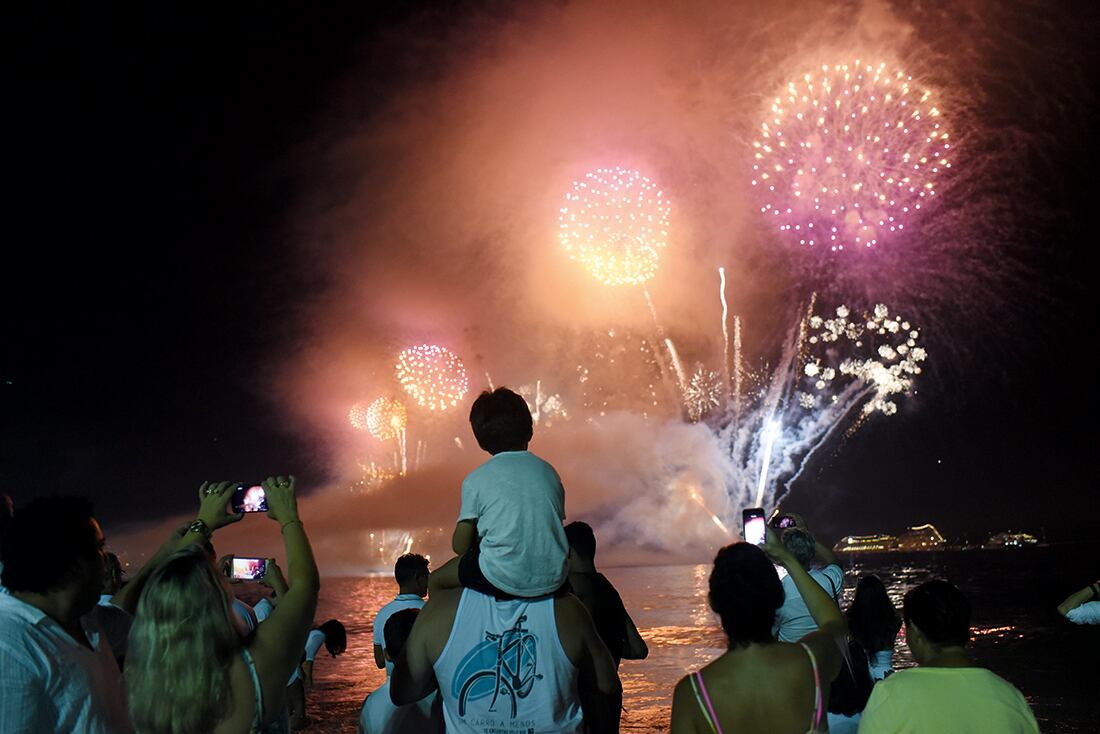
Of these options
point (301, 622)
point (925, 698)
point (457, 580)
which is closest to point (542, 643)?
point (457, 580)

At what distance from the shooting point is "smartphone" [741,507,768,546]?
16.8 ft

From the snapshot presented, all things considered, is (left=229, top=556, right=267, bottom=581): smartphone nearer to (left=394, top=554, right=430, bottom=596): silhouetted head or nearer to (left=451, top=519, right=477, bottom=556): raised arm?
(left=394, top=554, right=430, bottom=596): silhouetted head

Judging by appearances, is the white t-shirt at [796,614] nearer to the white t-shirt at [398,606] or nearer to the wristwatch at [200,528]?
the white t-shirt at [398,606]

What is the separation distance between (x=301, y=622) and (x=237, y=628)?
251 mm

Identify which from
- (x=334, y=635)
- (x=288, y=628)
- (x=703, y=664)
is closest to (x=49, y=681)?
(x=288, y=628)

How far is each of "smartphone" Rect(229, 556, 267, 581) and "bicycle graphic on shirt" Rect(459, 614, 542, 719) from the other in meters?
2.56

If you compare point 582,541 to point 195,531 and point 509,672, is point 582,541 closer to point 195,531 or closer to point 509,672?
point 509,672

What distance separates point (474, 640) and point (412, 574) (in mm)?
3475

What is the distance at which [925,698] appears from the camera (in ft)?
10.9

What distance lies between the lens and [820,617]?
3.70 meters

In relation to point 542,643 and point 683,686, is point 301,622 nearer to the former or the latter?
point 542,643

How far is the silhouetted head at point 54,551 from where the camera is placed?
3125 millimetres

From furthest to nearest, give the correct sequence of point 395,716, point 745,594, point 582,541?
point 582,541
point 395,716
point 745,594

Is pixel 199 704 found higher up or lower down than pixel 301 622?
lower down
